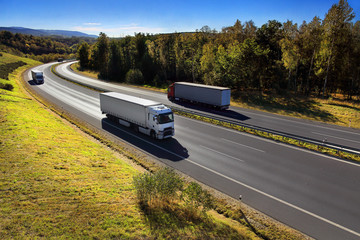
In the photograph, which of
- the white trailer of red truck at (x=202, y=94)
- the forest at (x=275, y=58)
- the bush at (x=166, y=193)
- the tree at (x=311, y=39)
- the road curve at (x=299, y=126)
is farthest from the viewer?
the tree at (x=311, y=39)

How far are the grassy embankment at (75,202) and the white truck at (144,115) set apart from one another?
5.95 metres

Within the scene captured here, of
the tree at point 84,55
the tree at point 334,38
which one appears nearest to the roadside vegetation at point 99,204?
the tree at point 334,38

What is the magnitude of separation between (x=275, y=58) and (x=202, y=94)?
25.4 m

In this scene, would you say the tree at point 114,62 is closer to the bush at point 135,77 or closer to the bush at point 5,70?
the bush at point 135,77

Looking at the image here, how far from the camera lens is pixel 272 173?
17.0m

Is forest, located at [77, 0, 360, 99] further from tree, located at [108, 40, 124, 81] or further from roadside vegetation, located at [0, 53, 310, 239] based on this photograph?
roadside vegetation, located at [0, 53, 310, 239]

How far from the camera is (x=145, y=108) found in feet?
77.9

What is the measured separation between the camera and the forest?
41716 mm

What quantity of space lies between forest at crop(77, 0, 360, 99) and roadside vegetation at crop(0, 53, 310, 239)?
39.1 meters

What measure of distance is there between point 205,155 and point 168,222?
997 centimetres

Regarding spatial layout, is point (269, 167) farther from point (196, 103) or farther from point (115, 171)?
point (196, 103)

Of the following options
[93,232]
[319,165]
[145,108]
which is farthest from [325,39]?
[93,232]

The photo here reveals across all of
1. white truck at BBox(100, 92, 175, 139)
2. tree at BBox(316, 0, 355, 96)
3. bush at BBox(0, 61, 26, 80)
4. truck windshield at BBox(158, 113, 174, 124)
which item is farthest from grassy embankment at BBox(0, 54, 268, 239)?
bush at BBox(0, 61, 26, 80)

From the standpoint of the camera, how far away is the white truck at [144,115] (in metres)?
23.0
